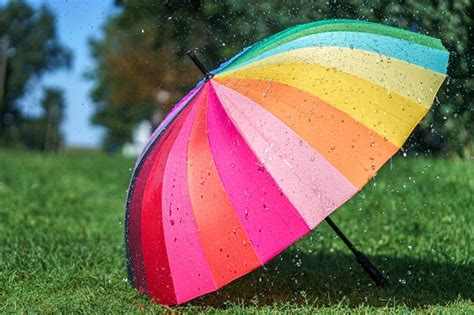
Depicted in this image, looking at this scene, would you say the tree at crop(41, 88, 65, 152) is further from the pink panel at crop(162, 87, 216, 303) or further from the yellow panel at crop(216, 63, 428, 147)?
the yellow panel at crop(216, 63, 428, 147)

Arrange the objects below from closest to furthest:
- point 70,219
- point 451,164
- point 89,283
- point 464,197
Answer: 1. point 89,283
2. point 464,197
3. point 70,219
4. point 451,164

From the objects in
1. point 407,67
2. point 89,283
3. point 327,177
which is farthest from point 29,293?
point 407,67

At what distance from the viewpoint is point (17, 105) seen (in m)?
68.0

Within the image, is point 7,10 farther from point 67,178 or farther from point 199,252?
point 199,252

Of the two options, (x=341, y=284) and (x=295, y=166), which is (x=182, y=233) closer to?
(x=295, y=166)

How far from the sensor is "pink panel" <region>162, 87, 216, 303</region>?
4.11 metres

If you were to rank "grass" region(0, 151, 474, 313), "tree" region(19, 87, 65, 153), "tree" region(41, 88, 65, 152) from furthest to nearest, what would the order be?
1. "tree" region(41, 88, 65, 152)
2. "tree" region(19, 87, 65, 153)
3. "grass" region(0, 151, 474, 313)

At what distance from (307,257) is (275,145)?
291 cm

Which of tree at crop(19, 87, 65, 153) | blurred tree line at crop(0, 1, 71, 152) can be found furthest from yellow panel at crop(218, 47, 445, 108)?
blurred tree line at crop(0, 1, 71, 152)

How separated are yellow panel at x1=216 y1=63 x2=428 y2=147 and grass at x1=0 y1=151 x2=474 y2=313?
1.22 meters

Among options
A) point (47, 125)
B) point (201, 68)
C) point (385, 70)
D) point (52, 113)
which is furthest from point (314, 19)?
point (52, 113)

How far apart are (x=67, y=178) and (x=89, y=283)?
24.1ft

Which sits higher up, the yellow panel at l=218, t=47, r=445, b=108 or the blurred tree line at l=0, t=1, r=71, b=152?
the blurred tree line at l=0, t=1, r=71, b=152

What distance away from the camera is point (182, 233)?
164 inches
